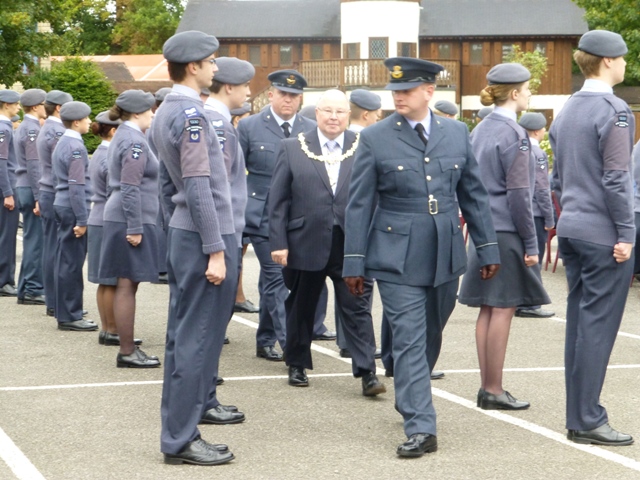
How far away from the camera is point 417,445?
6465mm

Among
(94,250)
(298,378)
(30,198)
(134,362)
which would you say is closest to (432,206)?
(298,378)

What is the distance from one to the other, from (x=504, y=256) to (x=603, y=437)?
4.57 feet

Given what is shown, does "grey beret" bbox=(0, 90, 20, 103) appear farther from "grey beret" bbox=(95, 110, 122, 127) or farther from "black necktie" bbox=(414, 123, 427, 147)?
"black necktie" bbox=(414, 123, 427, 147)

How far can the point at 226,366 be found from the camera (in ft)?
30.7

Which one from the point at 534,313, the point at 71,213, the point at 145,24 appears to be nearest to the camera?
the point at 71,213

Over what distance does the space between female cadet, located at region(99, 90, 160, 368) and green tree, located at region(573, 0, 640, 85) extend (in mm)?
38385

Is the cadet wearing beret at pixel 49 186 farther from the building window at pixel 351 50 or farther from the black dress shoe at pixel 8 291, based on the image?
the building window at pixel 351 50

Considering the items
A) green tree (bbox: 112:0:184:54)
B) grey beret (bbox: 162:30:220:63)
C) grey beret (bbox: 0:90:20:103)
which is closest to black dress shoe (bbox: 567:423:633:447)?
grey beret (bbox: 162:30:220:63)

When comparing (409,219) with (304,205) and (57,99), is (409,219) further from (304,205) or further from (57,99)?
(57,99)

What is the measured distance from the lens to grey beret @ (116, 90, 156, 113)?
9.56 m

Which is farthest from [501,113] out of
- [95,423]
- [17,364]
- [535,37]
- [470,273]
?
[535,37]

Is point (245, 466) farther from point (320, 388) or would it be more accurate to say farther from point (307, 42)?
point (307, 42)

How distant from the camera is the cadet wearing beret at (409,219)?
6711 mm

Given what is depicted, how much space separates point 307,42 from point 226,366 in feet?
182
